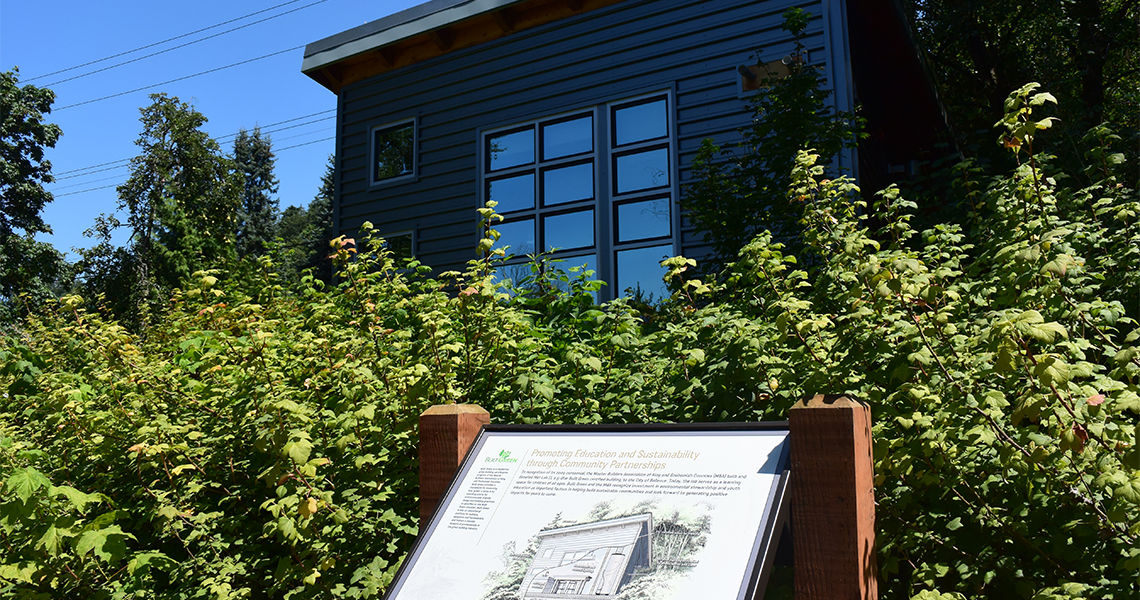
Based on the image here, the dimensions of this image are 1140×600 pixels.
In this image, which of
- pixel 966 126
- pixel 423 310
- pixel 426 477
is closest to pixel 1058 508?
pixel 426 477

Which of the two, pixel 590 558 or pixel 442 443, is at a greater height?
pixel 442 443

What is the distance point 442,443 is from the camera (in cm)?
290

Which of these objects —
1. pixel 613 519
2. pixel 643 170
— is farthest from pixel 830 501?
pixel 643 170

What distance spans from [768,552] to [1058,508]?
1.13 metres

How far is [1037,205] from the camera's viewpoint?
3.25m

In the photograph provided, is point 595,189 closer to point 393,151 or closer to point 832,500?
point 393,151

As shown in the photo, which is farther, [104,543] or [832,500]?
[104,543]

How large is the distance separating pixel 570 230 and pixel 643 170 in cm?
128

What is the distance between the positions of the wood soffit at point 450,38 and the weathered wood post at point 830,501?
8.77 meters

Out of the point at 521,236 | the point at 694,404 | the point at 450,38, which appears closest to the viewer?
the point at 694,404

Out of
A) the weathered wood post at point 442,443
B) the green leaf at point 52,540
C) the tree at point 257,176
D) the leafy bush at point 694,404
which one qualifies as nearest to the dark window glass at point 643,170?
the leafy bush at point 694,404

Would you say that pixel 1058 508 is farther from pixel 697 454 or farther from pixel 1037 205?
pixel 1037 205

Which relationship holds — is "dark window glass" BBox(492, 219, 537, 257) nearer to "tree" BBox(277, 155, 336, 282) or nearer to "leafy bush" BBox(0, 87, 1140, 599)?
"leafy bush" BBox(0, 87, 1140, 599)

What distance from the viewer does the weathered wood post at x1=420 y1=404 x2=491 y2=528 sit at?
2.87 metres
